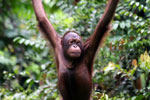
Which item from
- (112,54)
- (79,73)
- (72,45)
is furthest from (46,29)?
(112,54)

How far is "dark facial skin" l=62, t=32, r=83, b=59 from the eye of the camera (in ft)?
11.1

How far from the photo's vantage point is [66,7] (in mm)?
5434

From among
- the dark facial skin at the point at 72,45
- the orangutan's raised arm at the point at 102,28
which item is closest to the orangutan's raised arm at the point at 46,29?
the dark facial skin at the point at 72,45

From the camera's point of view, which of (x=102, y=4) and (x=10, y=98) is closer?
(x=10, y=98)

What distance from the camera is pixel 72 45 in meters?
3.47

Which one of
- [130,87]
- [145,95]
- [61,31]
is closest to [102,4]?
[61,31]

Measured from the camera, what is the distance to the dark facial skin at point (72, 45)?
3.38 m

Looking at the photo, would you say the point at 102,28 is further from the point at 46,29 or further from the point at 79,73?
the point at 46,29

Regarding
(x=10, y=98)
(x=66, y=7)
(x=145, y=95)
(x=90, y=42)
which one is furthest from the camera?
(x=66, y=7)

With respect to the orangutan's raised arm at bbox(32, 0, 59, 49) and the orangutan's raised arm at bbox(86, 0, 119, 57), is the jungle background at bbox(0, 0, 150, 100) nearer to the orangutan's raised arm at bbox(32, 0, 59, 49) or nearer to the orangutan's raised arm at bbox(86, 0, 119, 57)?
the orangutan's raised arm at bbox(32, 0, 59, 49)

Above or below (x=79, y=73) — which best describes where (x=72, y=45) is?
above

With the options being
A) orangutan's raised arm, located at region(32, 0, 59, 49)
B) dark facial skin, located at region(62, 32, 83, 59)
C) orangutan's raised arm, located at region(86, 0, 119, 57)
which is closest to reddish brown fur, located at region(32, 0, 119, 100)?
orangutan's raised arm, located at region(86, 0, 119, 57)

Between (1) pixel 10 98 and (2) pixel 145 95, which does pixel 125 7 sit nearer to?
(2) pixel 145 95

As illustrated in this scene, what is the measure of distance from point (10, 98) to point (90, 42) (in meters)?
1.89
